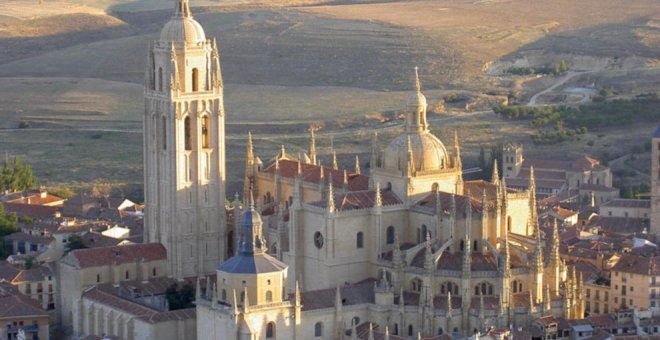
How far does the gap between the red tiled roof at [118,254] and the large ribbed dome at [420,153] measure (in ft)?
31.4

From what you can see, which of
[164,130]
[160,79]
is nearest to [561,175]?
[164,130]

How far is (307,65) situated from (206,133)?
6883cm

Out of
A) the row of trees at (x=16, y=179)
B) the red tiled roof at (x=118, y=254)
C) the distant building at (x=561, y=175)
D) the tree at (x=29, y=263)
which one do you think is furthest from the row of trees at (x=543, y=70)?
the red tiled roof at (x=118, y=254)

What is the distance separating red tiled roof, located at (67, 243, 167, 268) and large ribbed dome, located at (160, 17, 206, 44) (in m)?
7.34

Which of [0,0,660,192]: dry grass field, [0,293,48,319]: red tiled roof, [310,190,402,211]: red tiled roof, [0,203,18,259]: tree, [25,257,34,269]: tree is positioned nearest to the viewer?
[310,190,402,211]: red tiled roof

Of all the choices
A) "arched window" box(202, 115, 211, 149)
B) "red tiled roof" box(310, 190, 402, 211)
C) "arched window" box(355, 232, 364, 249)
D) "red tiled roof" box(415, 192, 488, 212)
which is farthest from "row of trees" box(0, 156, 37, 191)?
"red tiled roof" box(415, 192, 488, 212)

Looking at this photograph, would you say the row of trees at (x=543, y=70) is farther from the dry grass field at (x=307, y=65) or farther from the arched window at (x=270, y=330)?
the arched window at (x=270, y=330)

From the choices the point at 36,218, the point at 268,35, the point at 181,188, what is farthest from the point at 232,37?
the point at 181,188

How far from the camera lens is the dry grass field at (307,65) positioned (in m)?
111

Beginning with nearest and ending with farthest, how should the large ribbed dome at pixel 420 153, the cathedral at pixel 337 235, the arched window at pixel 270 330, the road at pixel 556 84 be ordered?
1. the arched window at pixel 270 330
2. the cathedral at pixel 337 235
3. the large ribbed dome at pixel 420 153
4. the road at pixel 556 84

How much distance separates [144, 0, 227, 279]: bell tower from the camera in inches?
2685

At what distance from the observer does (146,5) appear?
177 meters

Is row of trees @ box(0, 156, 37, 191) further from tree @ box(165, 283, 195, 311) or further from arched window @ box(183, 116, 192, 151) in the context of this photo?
tree @ box(165, 283, 195, 311)

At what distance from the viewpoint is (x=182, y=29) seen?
68.4 meters
